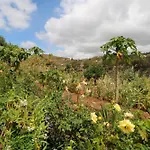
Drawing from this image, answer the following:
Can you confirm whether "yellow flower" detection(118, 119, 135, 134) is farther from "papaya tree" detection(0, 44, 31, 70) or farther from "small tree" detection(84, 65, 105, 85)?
"small tree" detection(84, 65, 105, 85)

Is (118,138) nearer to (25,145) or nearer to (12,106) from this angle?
(25,145)

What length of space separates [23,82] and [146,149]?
9.36 ft

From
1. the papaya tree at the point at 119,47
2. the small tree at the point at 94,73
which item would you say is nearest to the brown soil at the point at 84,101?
the papaya tree at the point at 119,47

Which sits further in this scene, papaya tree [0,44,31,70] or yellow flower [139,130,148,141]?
papaya tree [0,44,31,70]

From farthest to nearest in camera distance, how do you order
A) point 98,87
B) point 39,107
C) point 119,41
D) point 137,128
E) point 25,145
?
1. point 98,87
2. point 119,41
3. point 39,107
4. point 137,128
5. point 25,145

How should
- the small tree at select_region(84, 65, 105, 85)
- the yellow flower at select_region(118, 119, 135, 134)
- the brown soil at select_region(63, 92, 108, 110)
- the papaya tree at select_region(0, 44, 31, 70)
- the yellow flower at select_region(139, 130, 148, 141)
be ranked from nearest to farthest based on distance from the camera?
the yellow flower at select_region(118, 119, 135, 134) → the yellow flower at select_region(139, 130, 148, 141) → the brown soil at select_region(63, 92, 108, 110) → the papaya tree at select_region(0, 44, 31, 70) → the small tree at select_region(84, 65, 105, 85)

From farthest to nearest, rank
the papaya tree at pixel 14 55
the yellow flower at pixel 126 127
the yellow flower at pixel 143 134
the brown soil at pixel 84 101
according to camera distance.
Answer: the papaya tree at pixel 14 55, the brown soil at pixel 84 101, the yellow flower at pixel 143 134, the yellow flower at pixel 126 127

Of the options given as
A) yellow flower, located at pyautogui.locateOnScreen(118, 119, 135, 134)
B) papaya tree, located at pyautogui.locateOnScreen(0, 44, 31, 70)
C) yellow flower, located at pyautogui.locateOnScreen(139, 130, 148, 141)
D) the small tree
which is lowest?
yellow flower, located at pyautogui.locateOnScreen(139, 130, 148, 141)

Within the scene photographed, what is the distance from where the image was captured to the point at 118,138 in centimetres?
329

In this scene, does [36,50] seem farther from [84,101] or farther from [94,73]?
[94,73]

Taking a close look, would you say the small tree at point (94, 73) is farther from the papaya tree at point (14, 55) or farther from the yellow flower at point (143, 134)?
the yellow flower at point (143, 134)

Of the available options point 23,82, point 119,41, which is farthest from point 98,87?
point 23,82

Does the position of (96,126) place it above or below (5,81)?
below

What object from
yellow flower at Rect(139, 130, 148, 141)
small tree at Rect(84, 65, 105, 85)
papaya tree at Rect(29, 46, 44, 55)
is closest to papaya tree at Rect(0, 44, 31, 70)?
papaya tree at Rect(29, 46, 44, 55)
